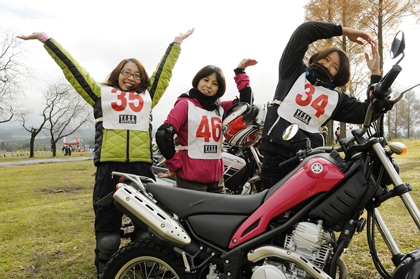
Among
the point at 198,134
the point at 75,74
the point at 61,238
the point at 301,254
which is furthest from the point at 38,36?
the point at 301,254

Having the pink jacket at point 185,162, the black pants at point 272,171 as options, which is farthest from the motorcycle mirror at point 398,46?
the pink jacket at point 185,162

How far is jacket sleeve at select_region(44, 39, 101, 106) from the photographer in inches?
105

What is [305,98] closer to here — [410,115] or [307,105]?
[307,105]

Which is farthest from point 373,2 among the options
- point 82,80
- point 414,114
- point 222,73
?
point 414,114

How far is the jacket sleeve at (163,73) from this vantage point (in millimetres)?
2920

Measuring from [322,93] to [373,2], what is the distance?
15893 mm

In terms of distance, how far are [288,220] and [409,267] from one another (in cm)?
64

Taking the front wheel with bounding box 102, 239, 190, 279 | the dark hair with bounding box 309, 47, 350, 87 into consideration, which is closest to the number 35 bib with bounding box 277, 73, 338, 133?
the dark hair with bounding box 309, 47, 350, 87

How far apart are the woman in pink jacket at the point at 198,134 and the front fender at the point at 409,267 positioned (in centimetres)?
158

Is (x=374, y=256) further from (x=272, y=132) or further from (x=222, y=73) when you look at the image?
(x=222, y=73)

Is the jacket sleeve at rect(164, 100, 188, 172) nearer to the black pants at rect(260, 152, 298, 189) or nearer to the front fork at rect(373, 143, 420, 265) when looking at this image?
the black pants at rect(260, 152, 298, 189)

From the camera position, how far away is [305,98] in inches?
92.0

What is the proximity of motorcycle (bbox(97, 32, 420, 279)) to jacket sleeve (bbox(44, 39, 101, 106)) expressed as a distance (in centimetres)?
114

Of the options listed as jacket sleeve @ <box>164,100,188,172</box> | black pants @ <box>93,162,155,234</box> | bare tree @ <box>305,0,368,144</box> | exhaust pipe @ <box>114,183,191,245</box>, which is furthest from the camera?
bare tree @ <box>305,0,368,144</box>
